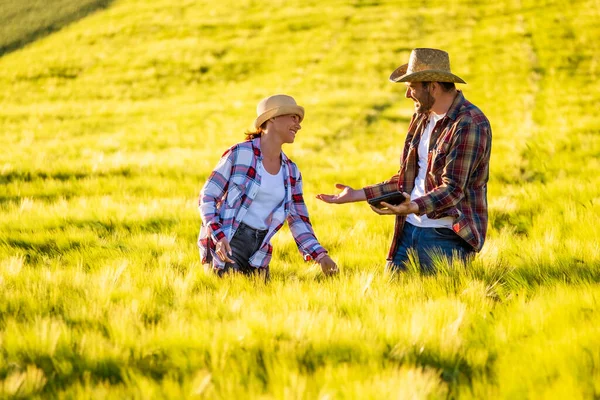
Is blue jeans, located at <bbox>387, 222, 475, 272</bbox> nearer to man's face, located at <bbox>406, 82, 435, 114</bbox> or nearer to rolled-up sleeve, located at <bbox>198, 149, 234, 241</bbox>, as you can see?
man's face, located at <bbox>406, 82, 435, 114</bbox>

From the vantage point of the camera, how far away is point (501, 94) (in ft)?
69.6

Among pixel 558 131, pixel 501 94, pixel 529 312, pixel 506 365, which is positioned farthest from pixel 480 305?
pixel 501 94

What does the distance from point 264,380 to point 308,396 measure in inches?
12.7

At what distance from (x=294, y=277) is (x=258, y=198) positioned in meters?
0.75

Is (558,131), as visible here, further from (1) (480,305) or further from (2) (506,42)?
(2) (506,42)

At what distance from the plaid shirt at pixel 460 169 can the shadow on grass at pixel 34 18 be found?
3359cm

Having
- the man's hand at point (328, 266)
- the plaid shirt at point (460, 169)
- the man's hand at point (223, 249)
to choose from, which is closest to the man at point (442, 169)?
the plaid shirt at point (460, 169)

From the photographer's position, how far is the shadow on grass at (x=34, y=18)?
3603cm

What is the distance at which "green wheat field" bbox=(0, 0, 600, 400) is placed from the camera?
2561 millimetres

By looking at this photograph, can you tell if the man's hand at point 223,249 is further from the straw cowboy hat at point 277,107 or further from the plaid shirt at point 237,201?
the straw cowboy hat at point 277,107

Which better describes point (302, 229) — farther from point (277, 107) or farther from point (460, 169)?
point (460, 169)

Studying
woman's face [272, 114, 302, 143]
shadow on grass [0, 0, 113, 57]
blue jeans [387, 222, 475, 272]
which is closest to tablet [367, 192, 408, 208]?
blue jeans [387, 222, 475, 272]

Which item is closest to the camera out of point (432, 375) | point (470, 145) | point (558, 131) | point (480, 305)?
point (432, 375)

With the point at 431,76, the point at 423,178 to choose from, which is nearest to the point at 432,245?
the point at 423,178
